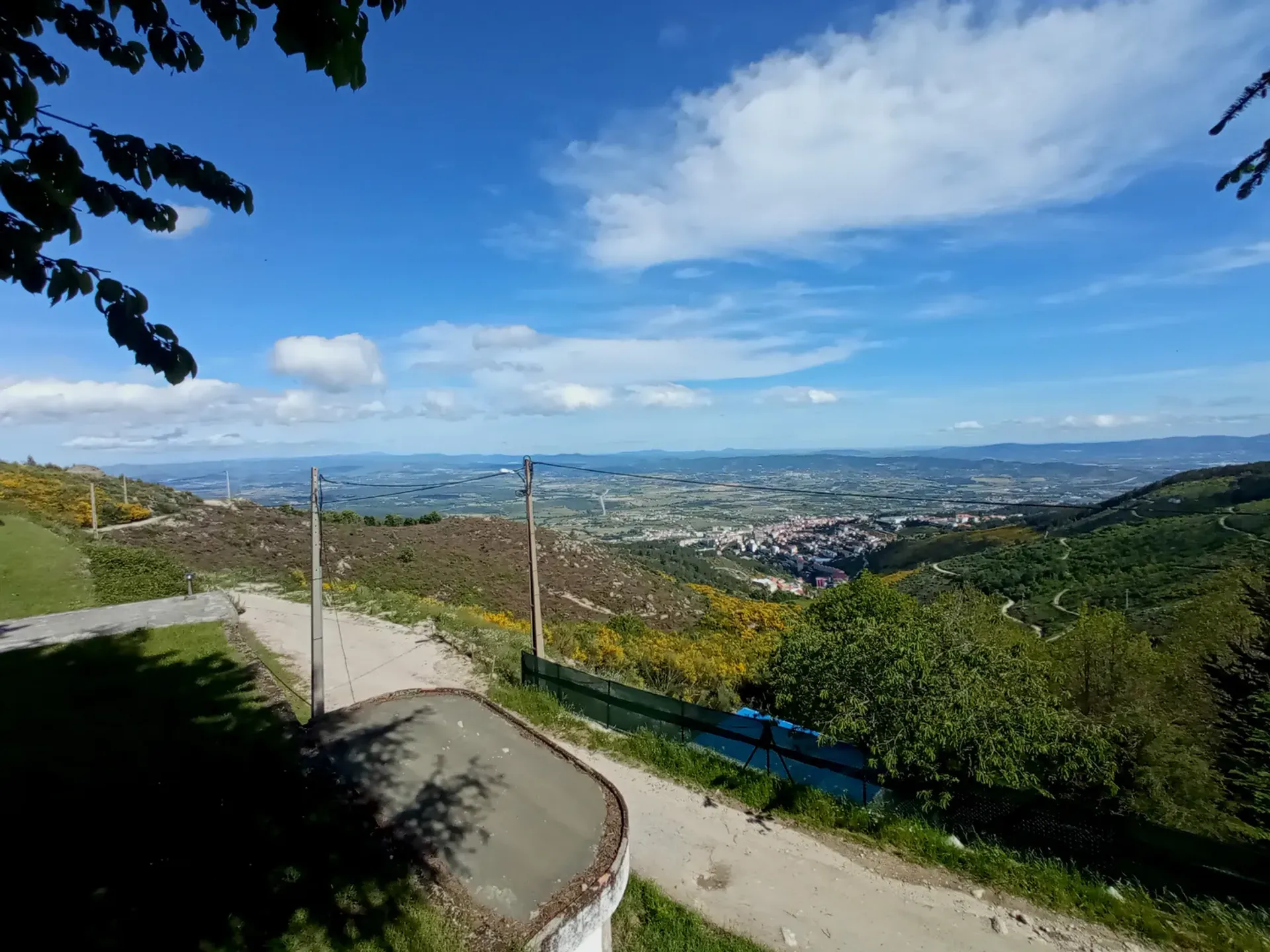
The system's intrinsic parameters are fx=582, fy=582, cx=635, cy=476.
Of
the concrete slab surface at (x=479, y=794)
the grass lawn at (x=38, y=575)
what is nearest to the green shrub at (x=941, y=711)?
the concrete slab surface at (x=479, y=794)

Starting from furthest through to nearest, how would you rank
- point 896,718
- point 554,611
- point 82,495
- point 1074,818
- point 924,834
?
point 82,495 < point 554,611 < point 896,718 < point 924,834 < point 1074,818

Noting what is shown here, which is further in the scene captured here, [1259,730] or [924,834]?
[1259,730]

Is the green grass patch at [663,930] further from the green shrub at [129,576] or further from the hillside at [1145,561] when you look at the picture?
the hillside at [1145,561]

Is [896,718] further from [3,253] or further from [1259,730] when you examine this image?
[3,253]

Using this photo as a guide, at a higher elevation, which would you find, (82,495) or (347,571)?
(82,495)

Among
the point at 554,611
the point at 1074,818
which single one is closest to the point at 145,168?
the point at 1074,818

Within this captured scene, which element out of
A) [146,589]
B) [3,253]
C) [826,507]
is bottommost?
[826,507]
